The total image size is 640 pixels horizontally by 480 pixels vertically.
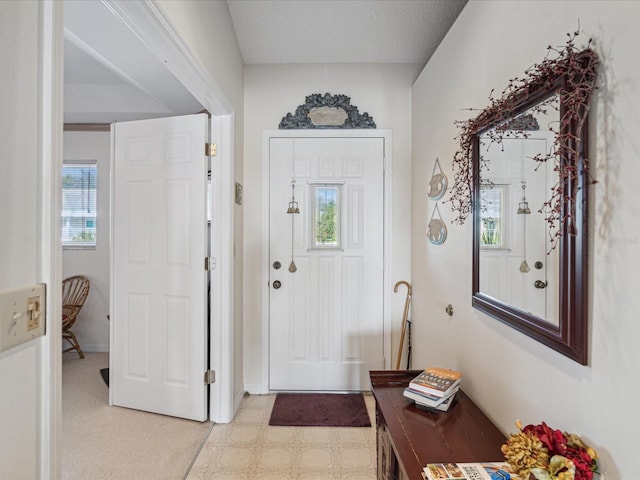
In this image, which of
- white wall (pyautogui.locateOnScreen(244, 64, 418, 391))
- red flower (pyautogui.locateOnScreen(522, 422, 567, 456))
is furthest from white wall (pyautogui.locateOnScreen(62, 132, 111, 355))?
red flower (pyautogui.locateOnScreen(522, 422, 567, 456))

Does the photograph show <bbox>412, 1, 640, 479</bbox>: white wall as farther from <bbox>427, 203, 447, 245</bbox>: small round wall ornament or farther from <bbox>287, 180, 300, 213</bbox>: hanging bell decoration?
<bbox>287, 180, 300, 213</bbox>: hanging bell decoration

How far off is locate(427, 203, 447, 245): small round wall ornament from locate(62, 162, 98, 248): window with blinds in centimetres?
339

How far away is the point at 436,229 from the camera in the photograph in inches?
82.6

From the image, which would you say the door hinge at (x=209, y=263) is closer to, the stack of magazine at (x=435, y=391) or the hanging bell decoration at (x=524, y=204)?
the stack of magazine at (x=435, y=391)

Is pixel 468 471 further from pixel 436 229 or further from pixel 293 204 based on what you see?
pixel 293 204

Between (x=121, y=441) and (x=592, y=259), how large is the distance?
2541 mm

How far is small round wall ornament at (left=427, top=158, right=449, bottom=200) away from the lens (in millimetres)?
1974

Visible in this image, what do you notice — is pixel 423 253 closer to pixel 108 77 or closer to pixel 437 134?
pixel 437 134

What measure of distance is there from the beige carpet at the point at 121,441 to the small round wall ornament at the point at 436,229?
74.2 inches

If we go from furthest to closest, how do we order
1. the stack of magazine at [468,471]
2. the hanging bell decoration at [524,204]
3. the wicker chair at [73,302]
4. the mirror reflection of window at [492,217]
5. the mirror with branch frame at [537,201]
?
the wicker chair at [73,302], the mirror reflection of window at [492,217], the hanging bell decoration at [524,204], the stack of magazine at [468,471], the mirror with branch frame at [537,201]

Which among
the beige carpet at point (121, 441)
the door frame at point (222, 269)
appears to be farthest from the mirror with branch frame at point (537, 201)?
the beige carpet at point (121, 441)

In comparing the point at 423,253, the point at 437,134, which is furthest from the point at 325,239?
the point at 437,134

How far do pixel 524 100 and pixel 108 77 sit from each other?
348 cm

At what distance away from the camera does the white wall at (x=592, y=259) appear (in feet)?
2.59
